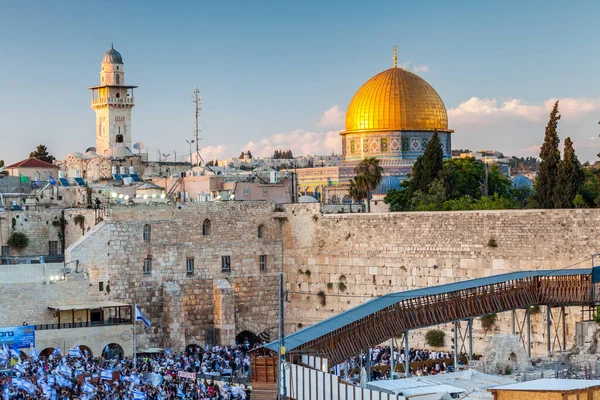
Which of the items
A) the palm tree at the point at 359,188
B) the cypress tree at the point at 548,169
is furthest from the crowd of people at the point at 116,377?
the palm tree at the point at 359,188

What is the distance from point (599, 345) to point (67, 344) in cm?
1761

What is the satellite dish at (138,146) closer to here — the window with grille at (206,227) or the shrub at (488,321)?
the window with grille at (206,227)

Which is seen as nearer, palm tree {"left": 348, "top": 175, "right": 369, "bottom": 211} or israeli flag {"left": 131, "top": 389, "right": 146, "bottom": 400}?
israeli flag {"left": 131, "top": 389, "right": 146, "bottom": 400}

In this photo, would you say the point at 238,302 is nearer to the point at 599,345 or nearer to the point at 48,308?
the point at 48,308

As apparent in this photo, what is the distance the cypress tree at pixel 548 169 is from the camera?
4288cm

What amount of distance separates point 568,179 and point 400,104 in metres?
25.8

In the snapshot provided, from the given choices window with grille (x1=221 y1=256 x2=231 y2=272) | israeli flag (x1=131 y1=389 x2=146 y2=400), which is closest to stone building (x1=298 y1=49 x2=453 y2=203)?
window with grille (x1=221 y1=256 x2=231 y2=272)

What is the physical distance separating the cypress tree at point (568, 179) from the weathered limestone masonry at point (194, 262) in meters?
10.8

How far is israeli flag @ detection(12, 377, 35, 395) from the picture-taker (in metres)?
32.0

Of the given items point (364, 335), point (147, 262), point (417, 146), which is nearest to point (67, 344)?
point (147, 262)

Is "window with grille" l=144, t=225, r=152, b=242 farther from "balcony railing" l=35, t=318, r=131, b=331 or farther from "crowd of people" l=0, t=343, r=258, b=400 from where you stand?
"crowd of people" l=0, t=343, r=258, b=400

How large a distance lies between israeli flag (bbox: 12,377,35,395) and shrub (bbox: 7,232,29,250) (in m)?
15.6

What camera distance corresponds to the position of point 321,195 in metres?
75.2

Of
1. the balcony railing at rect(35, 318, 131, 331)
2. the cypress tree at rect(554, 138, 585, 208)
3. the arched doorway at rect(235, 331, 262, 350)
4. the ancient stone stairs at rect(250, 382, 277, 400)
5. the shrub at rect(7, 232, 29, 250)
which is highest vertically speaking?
the cypress tree at rect(554, 138, 585, 208)
